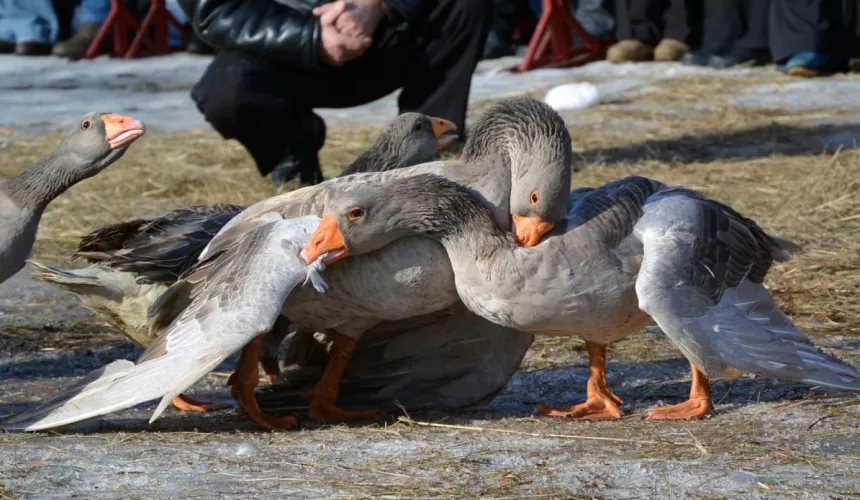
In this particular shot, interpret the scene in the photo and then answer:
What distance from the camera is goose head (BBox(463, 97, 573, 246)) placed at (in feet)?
12.6

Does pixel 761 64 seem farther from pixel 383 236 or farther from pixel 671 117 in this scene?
pixel 383 236

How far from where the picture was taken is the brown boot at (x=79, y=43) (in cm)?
1528

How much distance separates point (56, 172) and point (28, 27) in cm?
1163

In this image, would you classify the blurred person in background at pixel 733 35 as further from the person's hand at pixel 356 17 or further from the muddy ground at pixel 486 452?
the muddy ground at pixel 486 452

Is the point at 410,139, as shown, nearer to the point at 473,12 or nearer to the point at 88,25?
the point at 473,12

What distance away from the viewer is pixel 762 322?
3.98m

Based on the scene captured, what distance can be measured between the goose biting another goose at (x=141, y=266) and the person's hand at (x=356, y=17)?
103 inches

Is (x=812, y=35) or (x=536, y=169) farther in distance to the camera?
(x=812, y=35)

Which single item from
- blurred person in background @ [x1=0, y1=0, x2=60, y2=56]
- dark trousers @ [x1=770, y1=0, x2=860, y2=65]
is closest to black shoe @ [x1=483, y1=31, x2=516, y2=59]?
dark trousers @ [x1=770, y1=0, x2=860, y2=65]

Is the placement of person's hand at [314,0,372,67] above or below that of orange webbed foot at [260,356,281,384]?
above

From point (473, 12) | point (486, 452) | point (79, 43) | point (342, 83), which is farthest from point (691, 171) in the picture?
point (79, 43)

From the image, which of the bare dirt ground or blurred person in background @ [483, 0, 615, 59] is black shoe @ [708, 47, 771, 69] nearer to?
blurred person in background @ [483, 0, 615, 59]

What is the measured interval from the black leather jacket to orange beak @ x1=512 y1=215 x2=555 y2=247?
376cm

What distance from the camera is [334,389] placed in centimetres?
441
